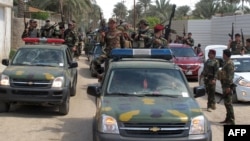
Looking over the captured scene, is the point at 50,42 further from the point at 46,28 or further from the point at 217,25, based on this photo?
the point at 217,25

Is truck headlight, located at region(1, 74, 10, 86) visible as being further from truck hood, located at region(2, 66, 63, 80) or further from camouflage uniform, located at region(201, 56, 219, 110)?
camouflage uniform, located at region(201, 56, 219, 110)

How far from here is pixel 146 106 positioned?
6.43 m

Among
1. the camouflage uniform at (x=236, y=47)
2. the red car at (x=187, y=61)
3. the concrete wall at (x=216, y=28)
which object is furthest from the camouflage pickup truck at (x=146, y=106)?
the concrete wall at (x=216, y=28)

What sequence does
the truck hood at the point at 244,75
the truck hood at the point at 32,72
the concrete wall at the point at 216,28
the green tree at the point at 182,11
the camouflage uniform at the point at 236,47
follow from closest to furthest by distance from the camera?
the truck hood at the point at 32,72 < the truck hood at the point at 244,75 < the camouflage uniform at the point at 236,47 < the concrete wall at the point at 216,28 < the green tree at the point at 182,11

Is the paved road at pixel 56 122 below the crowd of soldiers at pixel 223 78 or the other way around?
below

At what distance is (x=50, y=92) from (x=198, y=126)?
15.3 feet

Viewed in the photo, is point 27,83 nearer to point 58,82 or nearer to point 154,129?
point 58,82

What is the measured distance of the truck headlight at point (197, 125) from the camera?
6.08m

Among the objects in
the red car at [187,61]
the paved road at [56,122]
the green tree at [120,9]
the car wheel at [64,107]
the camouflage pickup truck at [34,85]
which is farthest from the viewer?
the green tree at [120,9]

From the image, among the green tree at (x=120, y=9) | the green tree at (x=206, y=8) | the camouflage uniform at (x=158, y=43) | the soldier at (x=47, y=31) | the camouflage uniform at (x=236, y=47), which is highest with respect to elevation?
the green tree at (x=120, y=9)

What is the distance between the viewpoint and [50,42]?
13164mm

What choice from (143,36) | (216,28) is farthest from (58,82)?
(216,28)

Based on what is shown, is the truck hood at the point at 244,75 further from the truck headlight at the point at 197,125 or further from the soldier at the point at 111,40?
the truck headlight at the point at 197,125

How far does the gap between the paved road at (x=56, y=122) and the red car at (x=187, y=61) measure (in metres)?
5.30
